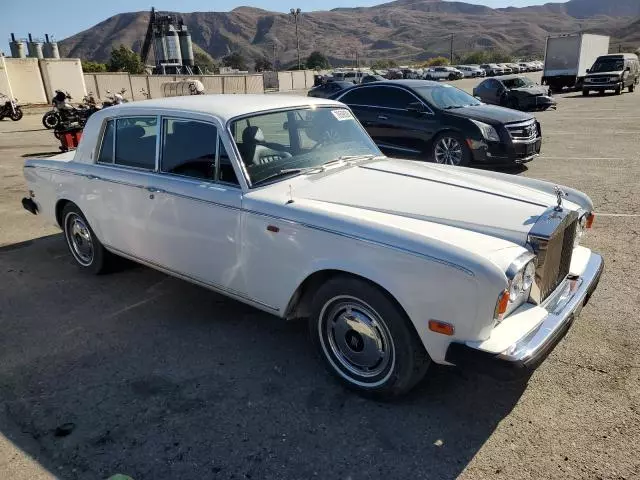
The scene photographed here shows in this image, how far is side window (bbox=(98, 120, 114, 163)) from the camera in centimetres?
450

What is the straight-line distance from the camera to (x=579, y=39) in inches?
→ 1088

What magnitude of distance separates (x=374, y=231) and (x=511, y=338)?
0.90 metres

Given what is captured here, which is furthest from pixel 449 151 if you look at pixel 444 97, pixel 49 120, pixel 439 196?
pixel 49 120

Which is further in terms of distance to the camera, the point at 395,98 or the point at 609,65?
the point at 609,65

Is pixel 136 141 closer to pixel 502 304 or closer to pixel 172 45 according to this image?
pixel 502 304

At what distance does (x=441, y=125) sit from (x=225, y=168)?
6034 millimetres

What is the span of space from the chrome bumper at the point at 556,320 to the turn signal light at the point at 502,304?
0.17 meters

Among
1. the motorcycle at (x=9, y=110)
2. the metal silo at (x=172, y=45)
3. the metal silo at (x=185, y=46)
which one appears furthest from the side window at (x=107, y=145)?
the metal silo at (x=185, y=46)

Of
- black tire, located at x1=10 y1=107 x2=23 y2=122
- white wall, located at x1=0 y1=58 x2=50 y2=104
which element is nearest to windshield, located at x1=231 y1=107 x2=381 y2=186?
black tire, located at x1=10 y1=107 x2=23 y2=122

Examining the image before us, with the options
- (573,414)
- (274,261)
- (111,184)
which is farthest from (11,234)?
(573,414)

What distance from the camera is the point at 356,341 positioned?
3035 mm

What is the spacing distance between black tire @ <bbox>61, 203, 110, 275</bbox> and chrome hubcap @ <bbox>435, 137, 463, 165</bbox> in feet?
19.4

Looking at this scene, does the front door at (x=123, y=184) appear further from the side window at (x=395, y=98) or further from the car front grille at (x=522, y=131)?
the car front grille at (x=522, y=131)

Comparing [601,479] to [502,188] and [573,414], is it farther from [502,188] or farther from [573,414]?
[502,188]
